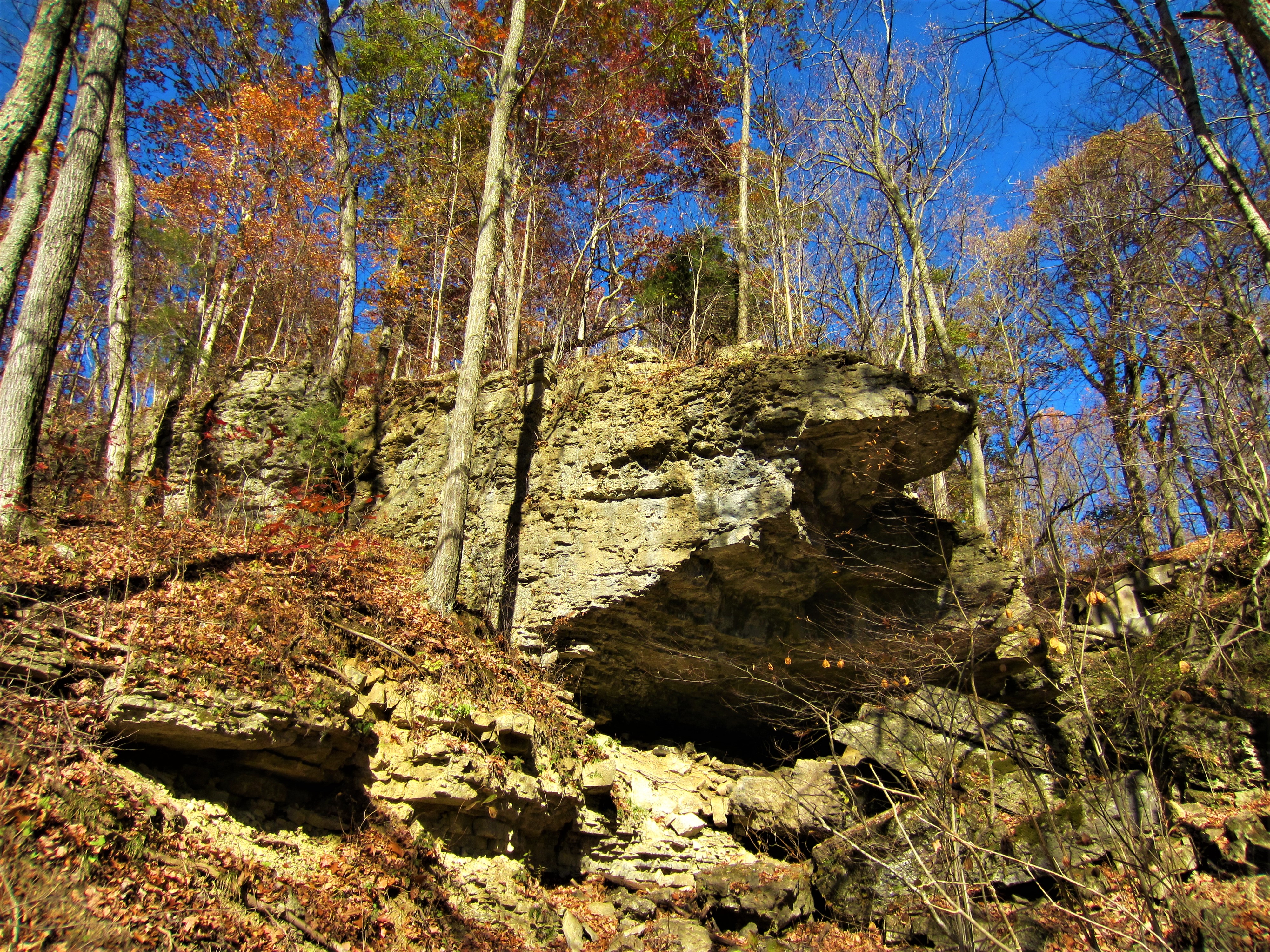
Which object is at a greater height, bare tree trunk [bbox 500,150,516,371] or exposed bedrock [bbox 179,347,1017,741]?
bare tree trunk [bbox 500,150,516,371]

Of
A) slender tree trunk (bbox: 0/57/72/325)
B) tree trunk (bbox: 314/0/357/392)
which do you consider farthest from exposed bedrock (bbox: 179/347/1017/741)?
slender tree trunk (bbox: 0/57/72/325)

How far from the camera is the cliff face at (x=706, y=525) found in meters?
8.19

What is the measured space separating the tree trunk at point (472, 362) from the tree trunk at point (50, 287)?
4136mm

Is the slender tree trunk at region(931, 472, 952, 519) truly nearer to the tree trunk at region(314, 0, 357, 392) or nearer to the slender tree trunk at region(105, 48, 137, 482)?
the tree trunk at region(314, 0, 357, 392)

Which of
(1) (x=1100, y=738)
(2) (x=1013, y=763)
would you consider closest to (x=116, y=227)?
(2) (x=1013, y=763)

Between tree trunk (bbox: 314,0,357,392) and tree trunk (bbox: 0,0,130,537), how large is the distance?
4718 mm

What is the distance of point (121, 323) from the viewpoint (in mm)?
9078

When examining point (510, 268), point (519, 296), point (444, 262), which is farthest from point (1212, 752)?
point (444, 262)

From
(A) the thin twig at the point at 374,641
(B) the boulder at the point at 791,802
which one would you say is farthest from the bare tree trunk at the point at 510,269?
(B) the boulder at the point at 791,802

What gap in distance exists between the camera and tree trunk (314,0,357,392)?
1204cm

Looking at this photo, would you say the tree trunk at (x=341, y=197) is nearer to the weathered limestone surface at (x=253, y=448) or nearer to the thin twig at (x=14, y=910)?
the weathered limestone surface at (x=253, y=448)

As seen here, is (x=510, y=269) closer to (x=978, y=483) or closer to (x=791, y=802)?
(x=978, y=483)

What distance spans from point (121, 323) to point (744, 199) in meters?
11.2

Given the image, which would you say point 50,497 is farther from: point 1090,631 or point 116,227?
point 1090,631
